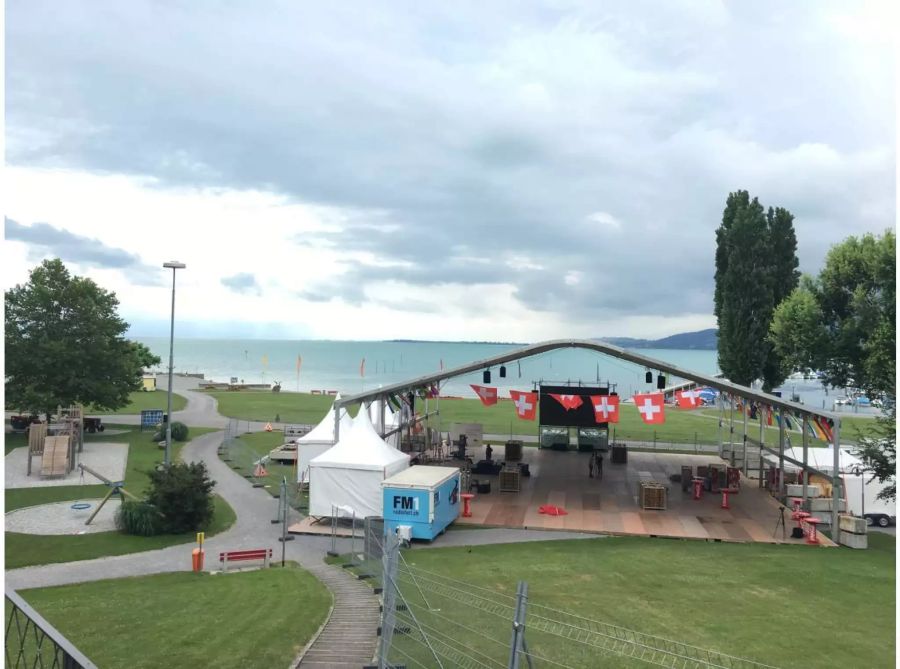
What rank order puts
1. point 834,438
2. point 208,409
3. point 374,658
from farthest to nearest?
1. point 208,409
2. point 834,438
3. point 374,658

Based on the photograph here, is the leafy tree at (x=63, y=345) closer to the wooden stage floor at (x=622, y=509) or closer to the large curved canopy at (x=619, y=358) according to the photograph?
the large curved canopy at (x=619, y=358)

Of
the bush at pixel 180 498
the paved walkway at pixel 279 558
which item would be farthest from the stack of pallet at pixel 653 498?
the bush at pixel 180 498

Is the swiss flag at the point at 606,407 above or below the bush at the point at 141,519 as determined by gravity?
above

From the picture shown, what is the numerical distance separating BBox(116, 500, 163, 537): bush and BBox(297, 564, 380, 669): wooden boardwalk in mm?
7554

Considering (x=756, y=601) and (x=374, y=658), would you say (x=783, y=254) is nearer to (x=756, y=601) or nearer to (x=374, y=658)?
(x=756, y=601)

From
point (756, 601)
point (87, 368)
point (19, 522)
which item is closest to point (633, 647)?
point (756, 601)

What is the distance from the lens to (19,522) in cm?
2003

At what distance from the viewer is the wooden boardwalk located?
9.30 metres

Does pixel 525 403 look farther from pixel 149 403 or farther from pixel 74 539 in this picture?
pixel 149 403

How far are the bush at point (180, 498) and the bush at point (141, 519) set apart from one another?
0.16m

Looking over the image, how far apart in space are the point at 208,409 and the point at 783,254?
45.3m


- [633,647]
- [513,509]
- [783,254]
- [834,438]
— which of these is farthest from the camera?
[783,254]

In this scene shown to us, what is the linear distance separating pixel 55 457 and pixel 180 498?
39.4ft

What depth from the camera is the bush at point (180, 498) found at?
19047 mm
